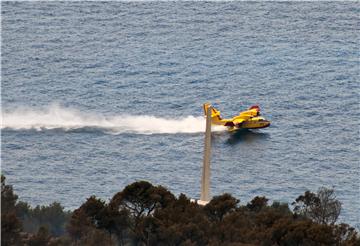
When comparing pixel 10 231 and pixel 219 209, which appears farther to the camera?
pixel 219 209

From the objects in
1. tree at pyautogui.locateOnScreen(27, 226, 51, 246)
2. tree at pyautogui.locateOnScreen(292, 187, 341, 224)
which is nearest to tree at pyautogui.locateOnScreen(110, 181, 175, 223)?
tree at pyautogui.locateOnScreen(27, 226, 51, 246)

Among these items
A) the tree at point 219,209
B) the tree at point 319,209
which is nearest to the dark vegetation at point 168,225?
the tree at point 219,209

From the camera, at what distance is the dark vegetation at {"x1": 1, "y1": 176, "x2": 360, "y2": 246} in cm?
11938

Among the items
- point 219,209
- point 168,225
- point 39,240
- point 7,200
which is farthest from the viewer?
point 7,200

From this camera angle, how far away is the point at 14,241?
118062mm

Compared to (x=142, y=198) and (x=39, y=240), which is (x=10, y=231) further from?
(x=142, y=198)

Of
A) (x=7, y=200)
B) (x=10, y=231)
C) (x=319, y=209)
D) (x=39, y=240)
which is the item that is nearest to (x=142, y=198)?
(x=39, y=240)

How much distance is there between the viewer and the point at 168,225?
121938mm

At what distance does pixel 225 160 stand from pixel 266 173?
9.09 m

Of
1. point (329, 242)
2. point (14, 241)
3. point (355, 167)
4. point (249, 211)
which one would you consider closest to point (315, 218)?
point (249, 211)

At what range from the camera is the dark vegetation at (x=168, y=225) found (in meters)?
119

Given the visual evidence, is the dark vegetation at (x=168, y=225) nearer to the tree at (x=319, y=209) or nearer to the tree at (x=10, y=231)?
the tree at (x=10, y=231)

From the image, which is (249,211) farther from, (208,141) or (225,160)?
(225,160)

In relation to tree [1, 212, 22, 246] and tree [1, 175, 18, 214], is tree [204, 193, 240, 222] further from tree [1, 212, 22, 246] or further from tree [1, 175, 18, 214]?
tree [1, 212, 22, 246]
